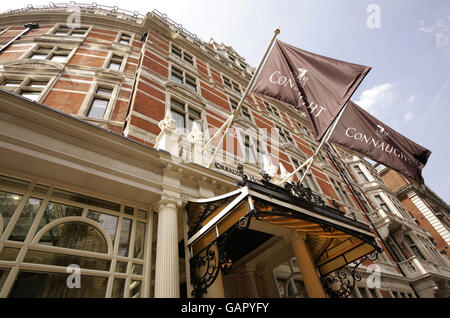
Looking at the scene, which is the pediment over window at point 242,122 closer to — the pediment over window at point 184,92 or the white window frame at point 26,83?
the pediment over window at point 184,92

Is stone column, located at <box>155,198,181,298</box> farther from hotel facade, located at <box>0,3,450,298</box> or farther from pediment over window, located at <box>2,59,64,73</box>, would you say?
pediment over window, located at <box>2,59,64,73</box>

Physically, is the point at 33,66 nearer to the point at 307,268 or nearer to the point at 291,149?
the point at 307,268

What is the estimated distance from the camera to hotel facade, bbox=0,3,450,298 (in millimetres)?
4074

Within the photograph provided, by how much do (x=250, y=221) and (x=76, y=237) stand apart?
3415 mm

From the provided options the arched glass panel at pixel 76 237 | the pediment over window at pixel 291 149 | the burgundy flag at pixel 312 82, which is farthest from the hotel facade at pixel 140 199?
the pediment over window at pixel 291 149

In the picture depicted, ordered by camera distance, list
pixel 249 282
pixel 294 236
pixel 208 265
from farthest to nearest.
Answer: pixel 249 282
pixel 294 236
pixel 208 265

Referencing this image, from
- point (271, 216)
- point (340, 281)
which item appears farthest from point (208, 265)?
point (340, 281)

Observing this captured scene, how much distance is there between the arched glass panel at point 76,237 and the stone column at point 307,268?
4.98 metres

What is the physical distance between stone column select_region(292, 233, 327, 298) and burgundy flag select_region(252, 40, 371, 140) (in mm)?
3086

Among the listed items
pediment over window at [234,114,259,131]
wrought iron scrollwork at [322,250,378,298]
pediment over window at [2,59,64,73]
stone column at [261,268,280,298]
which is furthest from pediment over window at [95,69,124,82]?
wrought iron scrollwork at [322,250,378,298]

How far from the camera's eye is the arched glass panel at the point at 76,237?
4148 millimetres

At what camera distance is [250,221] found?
436 cm
